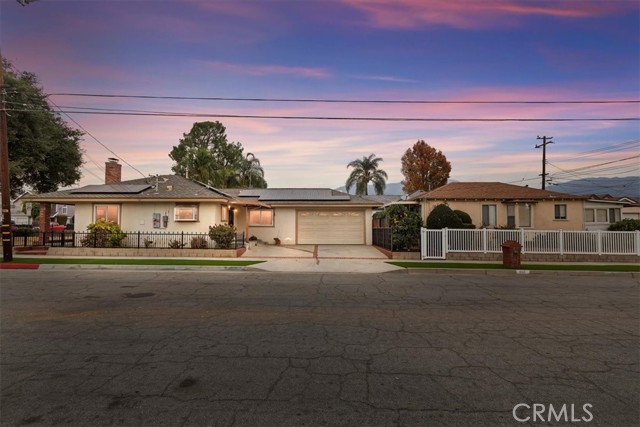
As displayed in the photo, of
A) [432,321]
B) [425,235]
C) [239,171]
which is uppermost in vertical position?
[239,171]

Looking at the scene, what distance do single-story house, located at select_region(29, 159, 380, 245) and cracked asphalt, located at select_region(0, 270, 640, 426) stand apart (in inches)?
465

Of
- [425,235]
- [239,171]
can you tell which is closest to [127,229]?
[425,235]

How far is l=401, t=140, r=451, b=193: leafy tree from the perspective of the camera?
53.6 m

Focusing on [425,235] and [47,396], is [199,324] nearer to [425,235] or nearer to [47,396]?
[47,396]

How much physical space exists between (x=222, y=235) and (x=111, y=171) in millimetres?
13700

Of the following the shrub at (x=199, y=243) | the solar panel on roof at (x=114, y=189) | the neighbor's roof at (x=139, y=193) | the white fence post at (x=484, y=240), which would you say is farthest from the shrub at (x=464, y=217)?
the solar panel on roof at (x=114, y=189)

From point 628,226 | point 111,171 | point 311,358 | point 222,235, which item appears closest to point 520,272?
point 628,226

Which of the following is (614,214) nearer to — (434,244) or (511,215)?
(511,215)

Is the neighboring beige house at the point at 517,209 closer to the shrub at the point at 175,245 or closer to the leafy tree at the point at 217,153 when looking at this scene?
the shrub at the point at 175,245

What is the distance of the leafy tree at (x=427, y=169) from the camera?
176 feet

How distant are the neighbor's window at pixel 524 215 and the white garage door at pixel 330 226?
1068 centimetres

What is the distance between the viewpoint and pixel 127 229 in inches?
848

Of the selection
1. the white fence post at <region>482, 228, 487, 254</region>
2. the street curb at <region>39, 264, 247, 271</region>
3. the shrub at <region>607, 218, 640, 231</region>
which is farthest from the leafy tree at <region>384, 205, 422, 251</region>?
the shrub at <region>607, 218, 640, 231</region>

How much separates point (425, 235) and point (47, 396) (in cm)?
1637
